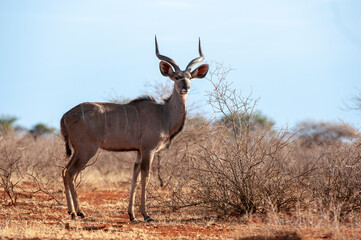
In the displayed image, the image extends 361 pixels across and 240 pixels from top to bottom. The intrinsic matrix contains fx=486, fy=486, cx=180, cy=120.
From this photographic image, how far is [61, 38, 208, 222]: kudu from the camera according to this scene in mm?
6906

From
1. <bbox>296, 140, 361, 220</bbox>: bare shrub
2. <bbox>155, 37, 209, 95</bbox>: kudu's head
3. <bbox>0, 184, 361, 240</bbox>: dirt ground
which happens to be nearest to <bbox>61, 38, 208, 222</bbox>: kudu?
<bbox>155, 37, 209, 95</bbox>: kudu's head

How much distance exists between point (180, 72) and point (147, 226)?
2367mm

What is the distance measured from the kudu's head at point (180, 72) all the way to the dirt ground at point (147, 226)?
1939 mm

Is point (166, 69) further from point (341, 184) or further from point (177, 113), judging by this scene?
point (341, 184)

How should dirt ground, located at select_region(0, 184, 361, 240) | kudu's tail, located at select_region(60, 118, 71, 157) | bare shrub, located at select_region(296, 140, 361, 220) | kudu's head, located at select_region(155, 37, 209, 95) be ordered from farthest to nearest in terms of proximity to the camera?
kudu's head, located at select_region(155, 37, 209, 95), kudu's tail, located at select_region(60, 118, 71, 157), bare shrub, located at select_region(296, 140, 361, 220), dirt ground, located at select_region(0, 184, 361, 240)

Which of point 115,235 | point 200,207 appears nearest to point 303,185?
point 200,207

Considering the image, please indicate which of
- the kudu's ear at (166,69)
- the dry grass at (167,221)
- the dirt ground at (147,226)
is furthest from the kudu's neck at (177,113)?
the dirt ground at (147,226)

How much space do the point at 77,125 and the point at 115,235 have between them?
1.87m

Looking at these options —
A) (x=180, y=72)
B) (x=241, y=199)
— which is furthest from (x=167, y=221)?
(x=180, y=72)

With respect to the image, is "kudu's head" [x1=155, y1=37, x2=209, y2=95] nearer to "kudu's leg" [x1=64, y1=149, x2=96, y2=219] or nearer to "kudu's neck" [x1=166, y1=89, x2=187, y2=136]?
"kudu's neck" [x1=166, y1=89, x2=187, y2=136]

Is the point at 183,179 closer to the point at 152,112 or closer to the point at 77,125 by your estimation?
the point at 152,112

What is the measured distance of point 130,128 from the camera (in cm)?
726

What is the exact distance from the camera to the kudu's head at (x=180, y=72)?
7.30 m

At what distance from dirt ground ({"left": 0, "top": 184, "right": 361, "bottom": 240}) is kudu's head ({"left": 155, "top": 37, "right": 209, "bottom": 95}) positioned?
6.36 feet
